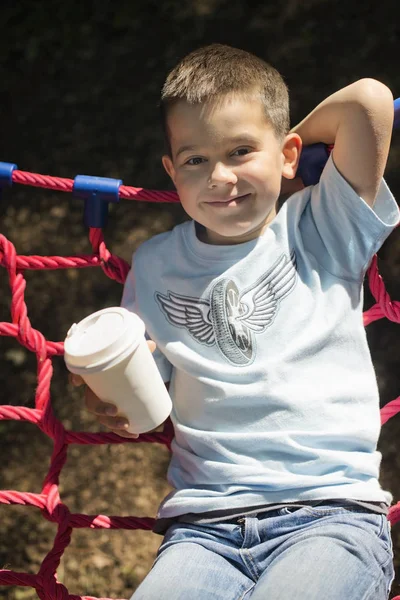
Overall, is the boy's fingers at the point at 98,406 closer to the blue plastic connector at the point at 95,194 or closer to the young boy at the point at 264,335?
the young boy at the point at 264,335

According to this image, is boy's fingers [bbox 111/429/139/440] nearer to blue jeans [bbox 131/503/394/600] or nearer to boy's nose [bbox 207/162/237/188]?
blue jeans [bbox 131/503/394/600]

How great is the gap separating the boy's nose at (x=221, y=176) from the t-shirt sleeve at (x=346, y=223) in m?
0.18

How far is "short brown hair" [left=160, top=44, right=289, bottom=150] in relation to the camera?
60.5 inches

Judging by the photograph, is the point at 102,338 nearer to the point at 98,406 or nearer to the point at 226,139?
the point at 98,406

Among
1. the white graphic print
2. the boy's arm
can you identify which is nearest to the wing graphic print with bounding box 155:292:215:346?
the white graphic print

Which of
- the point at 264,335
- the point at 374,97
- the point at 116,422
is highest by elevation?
the point at 374,97

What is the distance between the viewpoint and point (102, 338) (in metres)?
1.34

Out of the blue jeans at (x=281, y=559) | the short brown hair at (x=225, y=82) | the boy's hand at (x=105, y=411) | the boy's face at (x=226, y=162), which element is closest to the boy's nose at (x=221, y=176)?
the boy's face at (x=226, y=162)

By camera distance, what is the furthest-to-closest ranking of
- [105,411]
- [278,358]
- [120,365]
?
[278,358]
[105,411]
[120,365]

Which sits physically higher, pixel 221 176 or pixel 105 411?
pixel 221 176

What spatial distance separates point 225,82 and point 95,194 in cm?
39

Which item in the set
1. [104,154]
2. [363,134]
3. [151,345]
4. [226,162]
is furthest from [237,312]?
[104,154]

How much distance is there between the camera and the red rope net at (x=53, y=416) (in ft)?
5.59

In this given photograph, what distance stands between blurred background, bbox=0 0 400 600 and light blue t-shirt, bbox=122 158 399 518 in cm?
108
